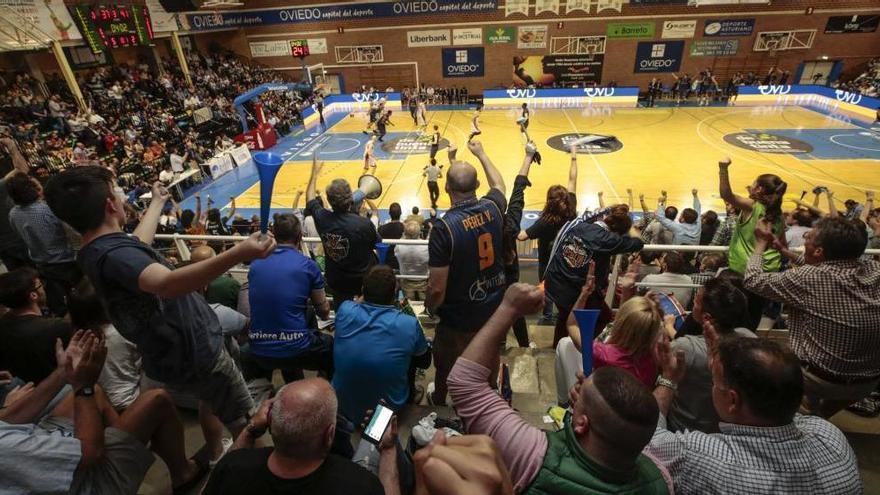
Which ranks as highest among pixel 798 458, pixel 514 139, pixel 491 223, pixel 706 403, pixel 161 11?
pixel 161 11

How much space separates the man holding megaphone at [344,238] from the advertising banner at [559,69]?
79.9 feet

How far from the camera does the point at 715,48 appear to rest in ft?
77.5

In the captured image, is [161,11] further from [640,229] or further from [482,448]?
[482,448]

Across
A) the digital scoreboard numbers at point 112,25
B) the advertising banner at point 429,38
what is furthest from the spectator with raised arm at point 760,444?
the advertising banner at point 429,38

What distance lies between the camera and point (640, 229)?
8.24 metres

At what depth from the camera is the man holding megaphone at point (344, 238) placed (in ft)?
12.6

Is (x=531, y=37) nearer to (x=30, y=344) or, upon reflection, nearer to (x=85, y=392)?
(x=30, y=344)

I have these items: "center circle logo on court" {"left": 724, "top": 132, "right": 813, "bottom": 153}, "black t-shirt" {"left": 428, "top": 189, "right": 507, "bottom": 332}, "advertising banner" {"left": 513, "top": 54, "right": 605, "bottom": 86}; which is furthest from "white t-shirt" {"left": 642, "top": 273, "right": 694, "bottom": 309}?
"advertising banner" {"left": 513, "top": 54, "right": 605, "bottom": 86}

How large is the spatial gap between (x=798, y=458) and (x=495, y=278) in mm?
2040

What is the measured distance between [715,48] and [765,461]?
28490mm

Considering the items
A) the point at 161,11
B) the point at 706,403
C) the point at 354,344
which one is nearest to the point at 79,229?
the point at 354,344

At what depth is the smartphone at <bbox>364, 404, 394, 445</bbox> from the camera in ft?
5.60

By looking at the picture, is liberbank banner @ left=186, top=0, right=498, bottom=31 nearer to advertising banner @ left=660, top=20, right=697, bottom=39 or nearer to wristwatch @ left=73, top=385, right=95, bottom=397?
advertising banner @ left=660, top=20, right=697, bottom=39

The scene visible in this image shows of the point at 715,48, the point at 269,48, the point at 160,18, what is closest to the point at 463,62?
the point at 269,48
